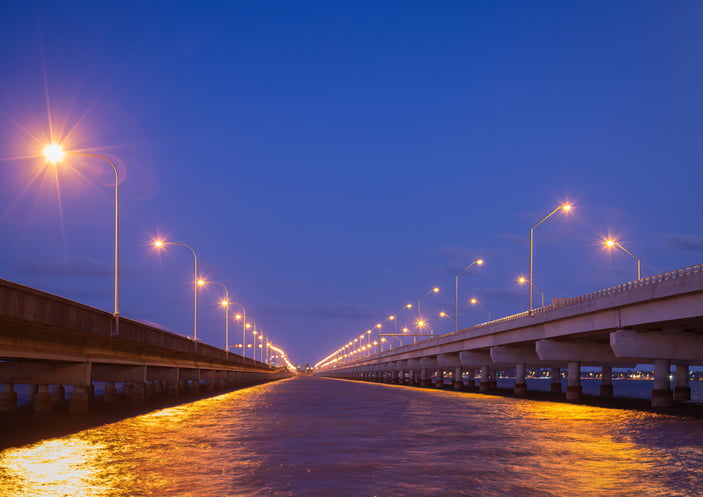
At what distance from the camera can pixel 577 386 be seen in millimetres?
61281

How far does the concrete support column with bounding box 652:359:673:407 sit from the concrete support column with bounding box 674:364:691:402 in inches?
650

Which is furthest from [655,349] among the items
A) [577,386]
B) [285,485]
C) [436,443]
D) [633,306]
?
[285,485]

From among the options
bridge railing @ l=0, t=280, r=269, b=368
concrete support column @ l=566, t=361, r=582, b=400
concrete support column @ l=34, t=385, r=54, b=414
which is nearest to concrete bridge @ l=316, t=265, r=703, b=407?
concrete support column @ l=566, t=361, r=582, b=400

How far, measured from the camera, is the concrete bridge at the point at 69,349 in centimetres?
2813

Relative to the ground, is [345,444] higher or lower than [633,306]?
lower

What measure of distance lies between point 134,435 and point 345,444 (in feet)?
24.6

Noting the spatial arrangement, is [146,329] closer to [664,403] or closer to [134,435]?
[134,435]

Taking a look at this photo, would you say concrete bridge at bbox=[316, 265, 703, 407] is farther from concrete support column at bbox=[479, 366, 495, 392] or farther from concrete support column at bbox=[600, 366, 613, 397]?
concrete support column at bbox=[479, 366, 495, 392]

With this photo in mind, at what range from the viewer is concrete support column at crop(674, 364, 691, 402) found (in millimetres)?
64000

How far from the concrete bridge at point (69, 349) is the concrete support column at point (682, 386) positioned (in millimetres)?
42475

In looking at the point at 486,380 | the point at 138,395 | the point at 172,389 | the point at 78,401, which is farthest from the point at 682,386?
the point at 78,401

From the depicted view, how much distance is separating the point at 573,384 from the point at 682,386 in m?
12.0

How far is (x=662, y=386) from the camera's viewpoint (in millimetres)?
48688

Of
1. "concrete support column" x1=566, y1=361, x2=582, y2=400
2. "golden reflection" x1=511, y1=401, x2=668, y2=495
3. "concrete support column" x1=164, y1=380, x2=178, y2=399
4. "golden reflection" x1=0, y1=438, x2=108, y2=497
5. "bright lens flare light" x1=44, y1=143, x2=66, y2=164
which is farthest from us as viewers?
"concrete support column" x1=164, y1=380, x2=178, y2=399
